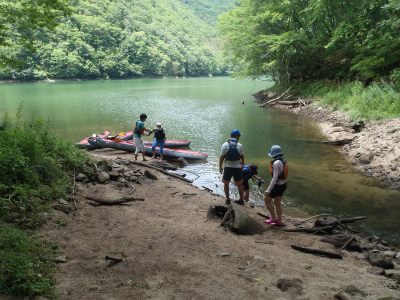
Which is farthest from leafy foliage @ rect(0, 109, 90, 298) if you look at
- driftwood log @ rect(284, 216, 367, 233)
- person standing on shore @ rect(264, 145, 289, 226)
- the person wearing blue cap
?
driftwood log @ rect(284, 216, 367, 233)

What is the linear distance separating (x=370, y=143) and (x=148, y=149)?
32.9ft

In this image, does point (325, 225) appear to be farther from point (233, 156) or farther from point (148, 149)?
point (148, 149)

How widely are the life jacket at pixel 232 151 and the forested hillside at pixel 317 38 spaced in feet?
41.1

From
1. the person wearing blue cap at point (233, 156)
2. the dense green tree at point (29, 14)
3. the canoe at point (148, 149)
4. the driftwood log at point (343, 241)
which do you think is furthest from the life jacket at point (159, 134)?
the driftwood log at point (343, 241)

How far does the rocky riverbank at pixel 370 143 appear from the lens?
34.5ft

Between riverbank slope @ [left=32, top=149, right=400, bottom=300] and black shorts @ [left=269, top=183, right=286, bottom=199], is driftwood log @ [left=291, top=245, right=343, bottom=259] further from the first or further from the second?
black shorts @ [left=269, top=183, right=286, bottom=199]

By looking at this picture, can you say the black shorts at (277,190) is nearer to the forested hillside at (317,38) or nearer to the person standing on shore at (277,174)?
the person standing on shore at (277,174)

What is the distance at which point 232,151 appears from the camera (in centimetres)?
700

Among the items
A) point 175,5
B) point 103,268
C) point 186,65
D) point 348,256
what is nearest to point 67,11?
point 103,268

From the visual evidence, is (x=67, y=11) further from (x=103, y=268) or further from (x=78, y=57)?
(x=78, y=57)

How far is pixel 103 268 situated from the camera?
3850 mm

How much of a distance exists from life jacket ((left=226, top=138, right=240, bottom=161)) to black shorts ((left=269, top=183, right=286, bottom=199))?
125cm

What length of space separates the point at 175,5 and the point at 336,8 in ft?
586

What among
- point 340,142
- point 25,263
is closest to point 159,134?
point 25,263
